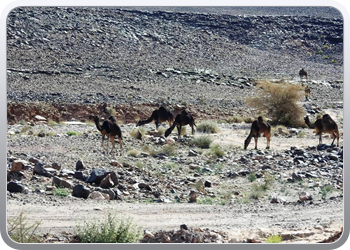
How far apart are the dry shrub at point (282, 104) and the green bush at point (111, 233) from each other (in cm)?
2164

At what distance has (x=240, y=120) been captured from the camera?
34.8m

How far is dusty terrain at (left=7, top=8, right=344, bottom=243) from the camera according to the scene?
14.1 metres

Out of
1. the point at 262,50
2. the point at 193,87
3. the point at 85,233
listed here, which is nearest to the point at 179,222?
the point at 85,233

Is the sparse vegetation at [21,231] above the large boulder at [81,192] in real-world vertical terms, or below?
above

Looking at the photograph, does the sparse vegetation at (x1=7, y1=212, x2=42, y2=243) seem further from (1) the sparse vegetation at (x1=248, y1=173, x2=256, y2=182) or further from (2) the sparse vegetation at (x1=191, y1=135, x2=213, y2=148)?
(2) the sparse vegetation at (x1=191, y1=135, x2=213, y2=148)

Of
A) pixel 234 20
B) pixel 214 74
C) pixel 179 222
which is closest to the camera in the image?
pixel 179 222

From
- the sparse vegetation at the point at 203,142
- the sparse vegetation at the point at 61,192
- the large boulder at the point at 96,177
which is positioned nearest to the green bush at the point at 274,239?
the sparse vegetation at the point at 61,192

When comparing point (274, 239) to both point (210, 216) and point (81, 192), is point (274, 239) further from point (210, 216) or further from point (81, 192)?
point (81, 192)

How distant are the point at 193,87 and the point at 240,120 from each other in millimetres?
9857

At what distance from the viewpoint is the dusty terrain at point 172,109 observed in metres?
14.1

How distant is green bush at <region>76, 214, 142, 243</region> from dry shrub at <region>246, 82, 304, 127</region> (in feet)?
71.0

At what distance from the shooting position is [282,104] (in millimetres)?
33500

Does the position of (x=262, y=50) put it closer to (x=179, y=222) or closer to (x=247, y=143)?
(x=247, y=143)

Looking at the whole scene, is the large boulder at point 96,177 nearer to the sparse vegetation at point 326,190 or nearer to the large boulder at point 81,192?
the large boulder at point 81,192
